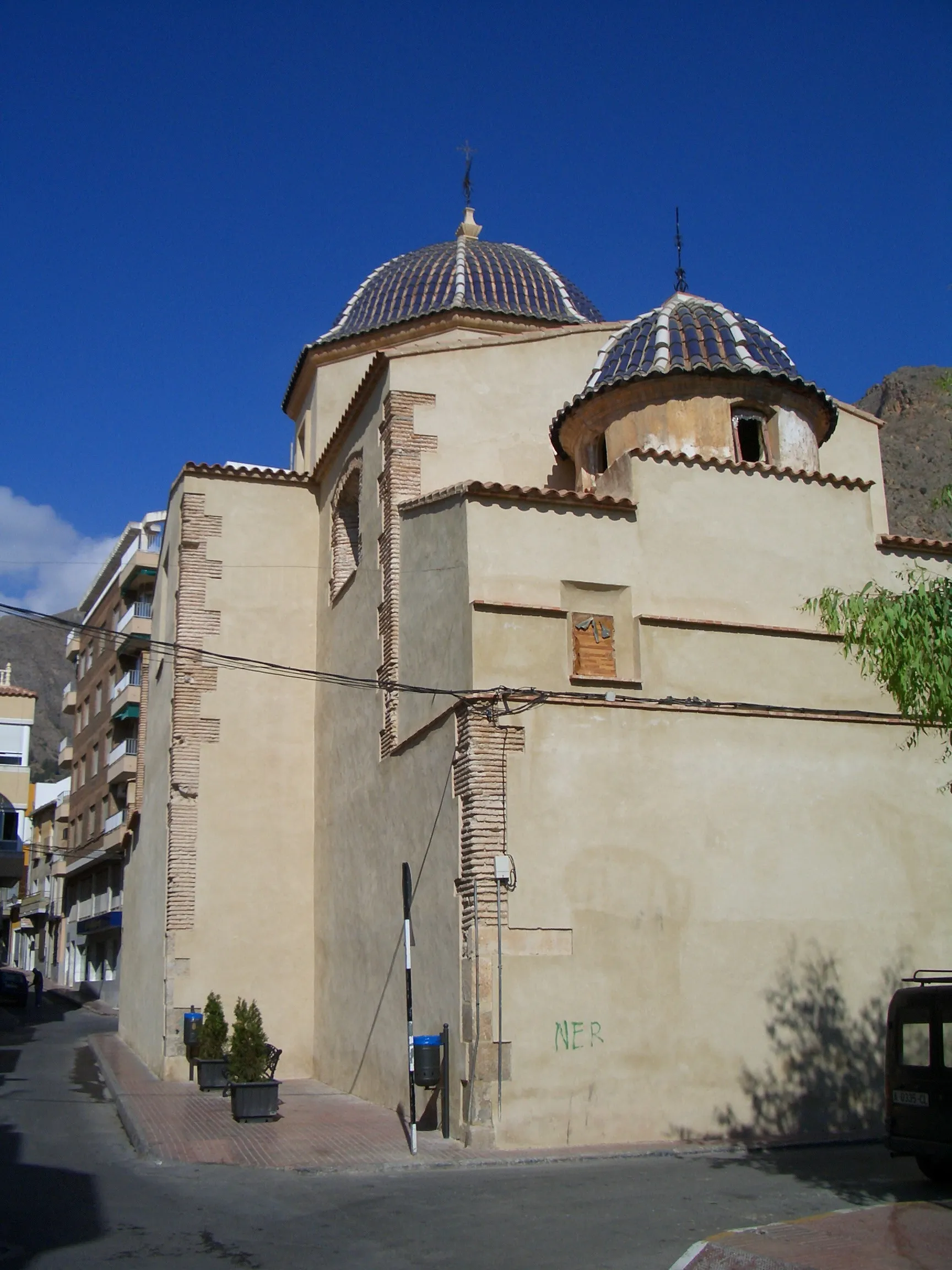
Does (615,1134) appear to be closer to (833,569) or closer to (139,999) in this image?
(833,569)

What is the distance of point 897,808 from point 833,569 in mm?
2996

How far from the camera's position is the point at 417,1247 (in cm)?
792

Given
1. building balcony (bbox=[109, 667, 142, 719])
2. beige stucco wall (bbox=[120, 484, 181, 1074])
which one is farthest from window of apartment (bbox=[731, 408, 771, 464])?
building balcony (bbox=[109, 667, 142, 719])

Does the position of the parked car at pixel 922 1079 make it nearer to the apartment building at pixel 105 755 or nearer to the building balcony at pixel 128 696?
the apartment building at pixel 105 755

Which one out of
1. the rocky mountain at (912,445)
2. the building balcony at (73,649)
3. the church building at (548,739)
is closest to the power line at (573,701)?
the church building at (548,739)

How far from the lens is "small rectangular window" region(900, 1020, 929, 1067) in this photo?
974 centimetres

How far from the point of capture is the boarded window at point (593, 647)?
1338 cm

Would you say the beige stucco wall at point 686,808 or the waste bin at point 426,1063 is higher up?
the beige stucco wall at point 686,808

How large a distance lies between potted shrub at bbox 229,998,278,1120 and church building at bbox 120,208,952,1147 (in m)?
1.51

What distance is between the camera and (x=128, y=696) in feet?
125

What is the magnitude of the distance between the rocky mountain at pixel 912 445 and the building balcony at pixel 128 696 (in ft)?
106

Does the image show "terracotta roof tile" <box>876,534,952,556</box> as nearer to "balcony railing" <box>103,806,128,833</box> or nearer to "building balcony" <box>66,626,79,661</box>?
"balcony railing" <box>103,806,128,833</box>

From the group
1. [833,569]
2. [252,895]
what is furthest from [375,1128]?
[833,569]

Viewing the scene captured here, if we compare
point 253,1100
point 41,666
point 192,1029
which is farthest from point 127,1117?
point 41,666
